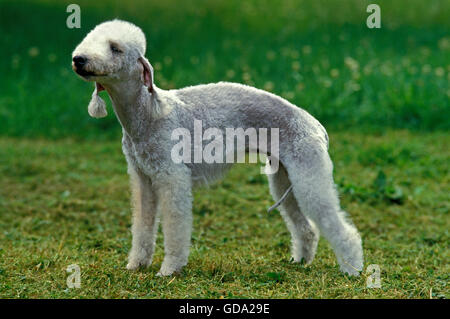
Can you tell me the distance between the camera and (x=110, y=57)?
157 inches

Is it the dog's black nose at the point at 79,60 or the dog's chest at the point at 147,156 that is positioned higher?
the dog's black nose at the point at 79,60

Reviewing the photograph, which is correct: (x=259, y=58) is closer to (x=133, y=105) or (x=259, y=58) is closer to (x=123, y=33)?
(x=133, y=105)

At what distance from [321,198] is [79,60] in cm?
196

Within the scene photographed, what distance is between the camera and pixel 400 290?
423 centimetres

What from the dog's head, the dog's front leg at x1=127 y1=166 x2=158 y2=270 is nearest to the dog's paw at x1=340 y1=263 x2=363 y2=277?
the dog's front leg at x1=127 y1=166 x2=158 y2=270

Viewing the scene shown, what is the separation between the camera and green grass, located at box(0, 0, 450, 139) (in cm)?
960

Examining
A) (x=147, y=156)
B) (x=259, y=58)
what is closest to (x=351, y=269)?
(x=147, y=156)

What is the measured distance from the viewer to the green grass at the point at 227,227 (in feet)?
14.0

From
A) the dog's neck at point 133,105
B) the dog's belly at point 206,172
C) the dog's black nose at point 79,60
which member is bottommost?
the dog's belly at point 206,172

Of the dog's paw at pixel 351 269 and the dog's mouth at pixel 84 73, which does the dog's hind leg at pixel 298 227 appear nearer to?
the dog's paw at pixel 351 269

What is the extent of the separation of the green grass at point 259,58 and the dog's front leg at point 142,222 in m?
4.99

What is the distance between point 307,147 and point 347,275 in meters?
1.00

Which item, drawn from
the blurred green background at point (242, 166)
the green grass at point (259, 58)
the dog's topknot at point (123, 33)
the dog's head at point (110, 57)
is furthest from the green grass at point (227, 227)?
the dog's topknot at point (123, 33)

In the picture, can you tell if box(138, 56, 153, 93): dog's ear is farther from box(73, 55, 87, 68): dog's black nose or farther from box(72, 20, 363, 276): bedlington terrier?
box(73, 55, 87, 68): dog's black nose
